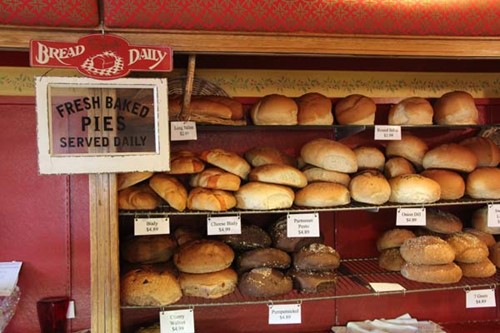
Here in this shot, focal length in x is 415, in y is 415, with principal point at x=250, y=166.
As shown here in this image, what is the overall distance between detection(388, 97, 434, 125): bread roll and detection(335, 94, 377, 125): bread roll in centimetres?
15

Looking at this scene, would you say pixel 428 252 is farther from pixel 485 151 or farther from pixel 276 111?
pixel 276 111

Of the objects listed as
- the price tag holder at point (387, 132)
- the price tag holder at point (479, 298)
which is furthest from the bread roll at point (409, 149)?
the price tag holder at point (479, 298)

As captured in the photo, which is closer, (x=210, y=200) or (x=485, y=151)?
(x=210, y=200)

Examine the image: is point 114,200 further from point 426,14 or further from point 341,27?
point 426,14

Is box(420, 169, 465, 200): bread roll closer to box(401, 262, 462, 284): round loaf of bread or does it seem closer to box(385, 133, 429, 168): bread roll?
box(385, 133, 429, 168): bread roll

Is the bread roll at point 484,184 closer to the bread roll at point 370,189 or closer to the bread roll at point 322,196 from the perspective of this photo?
the bread roll at point 370,189

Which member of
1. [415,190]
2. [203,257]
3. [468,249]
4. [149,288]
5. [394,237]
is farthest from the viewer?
[394,237]

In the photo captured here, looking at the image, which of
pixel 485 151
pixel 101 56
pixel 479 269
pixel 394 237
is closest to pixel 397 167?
pixel 394 237

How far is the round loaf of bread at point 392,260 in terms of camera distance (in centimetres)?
195

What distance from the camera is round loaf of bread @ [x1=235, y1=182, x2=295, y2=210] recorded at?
169 cm

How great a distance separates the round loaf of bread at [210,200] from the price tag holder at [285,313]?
49 centimetres

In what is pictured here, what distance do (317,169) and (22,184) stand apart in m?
1.35

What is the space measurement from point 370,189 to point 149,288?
99cm

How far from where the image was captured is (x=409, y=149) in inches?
79.0
